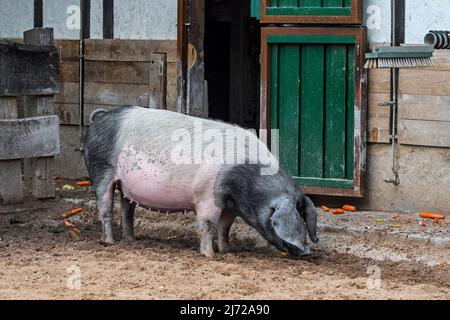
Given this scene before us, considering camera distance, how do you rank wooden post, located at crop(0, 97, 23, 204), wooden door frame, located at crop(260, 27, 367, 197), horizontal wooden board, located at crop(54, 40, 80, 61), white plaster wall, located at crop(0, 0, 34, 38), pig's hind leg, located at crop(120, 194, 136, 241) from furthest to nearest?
white plaster wall, located at crop(0, 0, 34, 38)
horizontal wooden board, located at crop(54, 40, 80, 61)
wooden post, located at crop(0, 97, 23, 204)
wooden door frame, located at crop(260, 27, 367, 197)
pig's hind leg, located at crop(120, 194, 136, 241)

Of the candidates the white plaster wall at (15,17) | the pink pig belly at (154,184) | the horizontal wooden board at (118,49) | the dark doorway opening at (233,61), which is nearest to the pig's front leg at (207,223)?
the pink pig belly at (154,184)

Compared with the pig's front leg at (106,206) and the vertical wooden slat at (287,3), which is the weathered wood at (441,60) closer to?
the vertical wooden slat at (287,3)

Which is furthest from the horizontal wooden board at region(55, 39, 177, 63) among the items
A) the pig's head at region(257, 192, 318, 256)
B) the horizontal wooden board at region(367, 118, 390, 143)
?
the pig's head at region(257, 192, 318, 256)

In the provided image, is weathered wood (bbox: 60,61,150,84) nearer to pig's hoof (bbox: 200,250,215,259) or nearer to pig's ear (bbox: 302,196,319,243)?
pig's hoof (bbox: 200,250,215,259)

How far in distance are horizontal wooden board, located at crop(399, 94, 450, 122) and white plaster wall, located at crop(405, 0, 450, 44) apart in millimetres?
509

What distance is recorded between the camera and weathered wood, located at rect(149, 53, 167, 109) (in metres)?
11.2

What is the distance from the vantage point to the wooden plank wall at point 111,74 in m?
11.3

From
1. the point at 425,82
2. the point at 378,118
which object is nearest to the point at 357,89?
the point at 378,118

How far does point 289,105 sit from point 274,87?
0.23 meters

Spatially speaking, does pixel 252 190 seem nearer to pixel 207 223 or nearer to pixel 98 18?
pixel 207 223

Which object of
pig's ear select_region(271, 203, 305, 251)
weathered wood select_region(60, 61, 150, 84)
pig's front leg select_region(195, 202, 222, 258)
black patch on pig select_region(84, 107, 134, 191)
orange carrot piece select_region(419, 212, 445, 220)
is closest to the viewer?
pig's ear select_region(271, 203, 305, 251)

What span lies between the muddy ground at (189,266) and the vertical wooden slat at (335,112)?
0.75 m

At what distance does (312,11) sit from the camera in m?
9.94

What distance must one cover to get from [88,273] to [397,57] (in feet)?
→ 9.86
